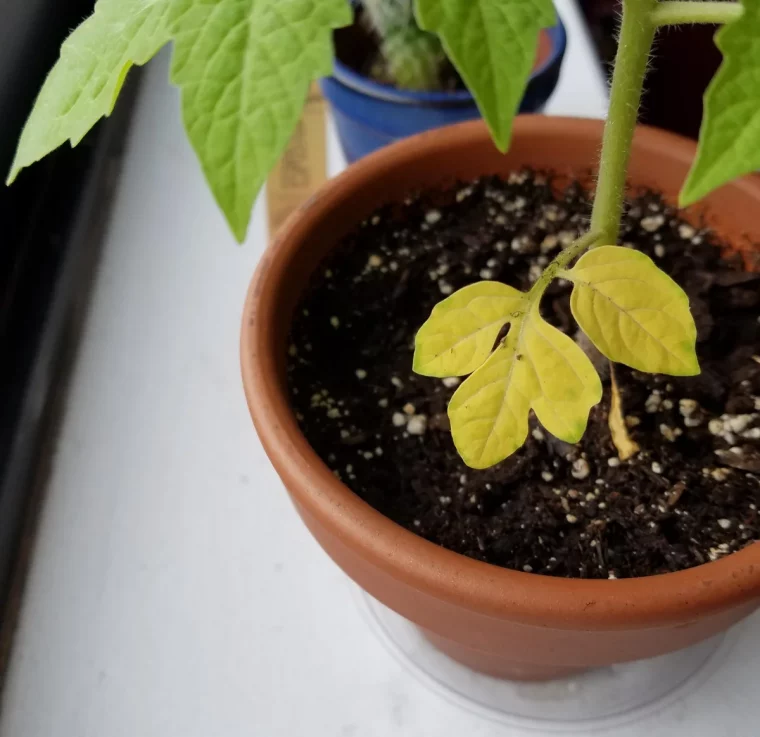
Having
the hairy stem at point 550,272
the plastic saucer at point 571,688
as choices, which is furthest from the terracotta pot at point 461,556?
the hairy stem at point 550,272

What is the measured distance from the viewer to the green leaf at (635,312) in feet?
1.11

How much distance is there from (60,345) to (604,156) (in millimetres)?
574

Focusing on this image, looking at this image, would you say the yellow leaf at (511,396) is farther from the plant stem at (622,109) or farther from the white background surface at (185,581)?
the white background surface at (185,581)

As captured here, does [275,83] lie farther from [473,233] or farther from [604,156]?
[473,233]

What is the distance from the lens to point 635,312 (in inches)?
13.6

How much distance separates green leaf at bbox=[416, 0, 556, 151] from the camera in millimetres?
242

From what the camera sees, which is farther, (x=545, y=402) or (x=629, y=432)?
(x=629, y=432)

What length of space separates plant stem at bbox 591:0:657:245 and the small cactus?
398 mm

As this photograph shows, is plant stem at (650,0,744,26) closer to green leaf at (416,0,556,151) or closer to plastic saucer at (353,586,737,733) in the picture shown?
green leaf at (416,0,556,151)

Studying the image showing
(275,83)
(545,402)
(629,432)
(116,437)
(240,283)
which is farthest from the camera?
(240,283)

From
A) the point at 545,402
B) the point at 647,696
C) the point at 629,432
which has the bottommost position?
the point at 647,696

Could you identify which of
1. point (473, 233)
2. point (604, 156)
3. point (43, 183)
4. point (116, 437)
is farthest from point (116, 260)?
point (604, 156)

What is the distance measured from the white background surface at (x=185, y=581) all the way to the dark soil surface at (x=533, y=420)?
0.58 feet

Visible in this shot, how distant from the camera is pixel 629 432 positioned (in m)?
0.49
